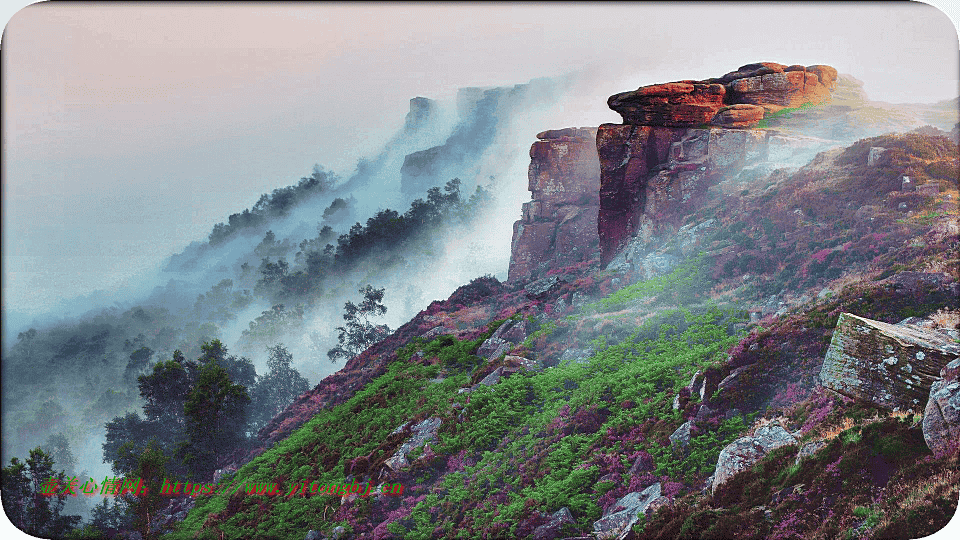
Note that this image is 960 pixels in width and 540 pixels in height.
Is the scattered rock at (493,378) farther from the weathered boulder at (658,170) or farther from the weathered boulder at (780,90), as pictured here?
the weathered boulder at (780,90)

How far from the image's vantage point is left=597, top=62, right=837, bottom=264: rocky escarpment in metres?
15.9

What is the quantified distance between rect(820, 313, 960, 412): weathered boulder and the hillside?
3cm

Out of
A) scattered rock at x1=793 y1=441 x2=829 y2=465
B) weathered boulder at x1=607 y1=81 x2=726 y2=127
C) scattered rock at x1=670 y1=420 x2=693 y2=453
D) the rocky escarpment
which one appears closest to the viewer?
scattered rock at x1=793 y1=441 x2=829 y2=465

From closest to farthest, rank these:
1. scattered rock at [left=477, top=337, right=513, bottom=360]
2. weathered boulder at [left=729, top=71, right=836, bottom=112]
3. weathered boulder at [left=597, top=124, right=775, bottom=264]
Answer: weathered boulder at [left=729, top=71, right=836, bottom=112], scattered rock at [left=477, top=337, right=513, bottom=360], weathered boulder at [left=597, top=124, right=775, bottom=264]

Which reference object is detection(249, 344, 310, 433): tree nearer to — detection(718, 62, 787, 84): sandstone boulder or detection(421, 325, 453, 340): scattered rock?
detection(421, 325, 453, 340): scattered rock

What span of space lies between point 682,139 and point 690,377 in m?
11.5

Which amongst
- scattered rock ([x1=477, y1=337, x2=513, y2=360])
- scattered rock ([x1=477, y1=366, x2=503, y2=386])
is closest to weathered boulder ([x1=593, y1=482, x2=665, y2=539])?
scattered rock ([x1=477, y1=366, x2=503, y2=386])

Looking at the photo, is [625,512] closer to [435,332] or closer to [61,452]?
[435,332]

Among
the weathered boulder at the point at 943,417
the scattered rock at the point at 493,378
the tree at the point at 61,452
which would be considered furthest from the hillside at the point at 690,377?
the tree at the point at 61,452

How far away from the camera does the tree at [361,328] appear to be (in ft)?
62.8

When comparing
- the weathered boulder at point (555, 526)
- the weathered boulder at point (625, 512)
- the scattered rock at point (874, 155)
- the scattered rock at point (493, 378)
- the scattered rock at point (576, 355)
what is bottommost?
the weathered boulder at point (555, 526)

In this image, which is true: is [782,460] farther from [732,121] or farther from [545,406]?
[732,121]

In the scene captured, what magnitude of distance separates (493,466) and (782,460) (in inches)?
200

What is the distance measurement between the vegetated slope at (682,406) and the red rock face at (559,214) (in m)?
7.52
